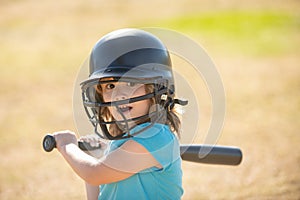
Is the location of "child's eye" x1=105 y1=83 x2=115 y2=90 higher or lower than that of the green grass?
lower

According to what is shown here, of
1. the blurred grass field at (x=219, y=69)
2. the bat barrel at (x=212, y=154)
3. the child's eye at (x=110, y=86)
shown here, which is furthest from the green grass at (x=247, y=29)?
the child's eye at (x=110, y=86)

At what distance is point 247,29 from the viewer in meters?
15.7

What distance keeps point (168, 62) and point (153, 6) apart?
1697 centimetres

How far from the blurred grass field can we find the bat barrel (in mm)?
820

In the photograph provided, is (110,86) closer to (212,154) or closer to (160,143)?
(160,143)

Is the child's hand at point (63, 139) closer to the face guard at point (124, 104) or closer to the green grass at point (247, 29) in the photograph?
the face guard at point (124, 104)

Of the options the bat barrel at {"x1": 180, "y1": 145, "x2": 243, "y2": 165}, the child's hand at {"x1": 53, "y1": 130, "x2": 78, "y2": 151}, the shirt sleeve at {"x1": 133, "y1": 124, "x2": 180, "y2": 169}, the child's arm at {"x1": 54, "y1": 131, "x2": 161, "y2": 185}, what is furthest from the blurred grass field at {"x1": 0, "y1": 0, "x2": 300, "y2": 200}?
the child's arm at {"x1": 54, "y1": 131, "x2": 161, "y2": 185}

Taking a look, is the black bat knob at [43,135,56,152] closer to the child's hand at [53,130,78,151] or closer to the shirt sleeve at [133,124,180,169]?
the child's hand at [53,130,78,151]

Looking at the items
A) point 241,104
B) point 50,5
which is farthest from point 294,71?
point 50,5

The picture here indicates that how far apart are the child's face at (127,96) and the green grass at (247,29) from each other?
9948 mm

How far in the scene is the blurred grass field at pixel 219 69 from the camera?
5344 millimetres

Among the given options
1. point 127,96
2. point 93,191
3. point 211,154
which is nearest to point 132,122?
point 127,96

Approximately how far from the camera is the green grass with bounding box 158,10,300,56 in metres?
13.5

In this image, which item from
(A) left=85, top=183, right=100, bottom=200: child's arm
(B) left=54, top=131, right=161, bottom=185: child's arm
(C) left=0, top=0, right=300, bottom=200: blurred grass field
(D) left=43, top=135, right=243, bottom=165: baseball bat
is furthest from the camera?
(C) left=0, top=0, right=300, bottom=200: blurred grass field
